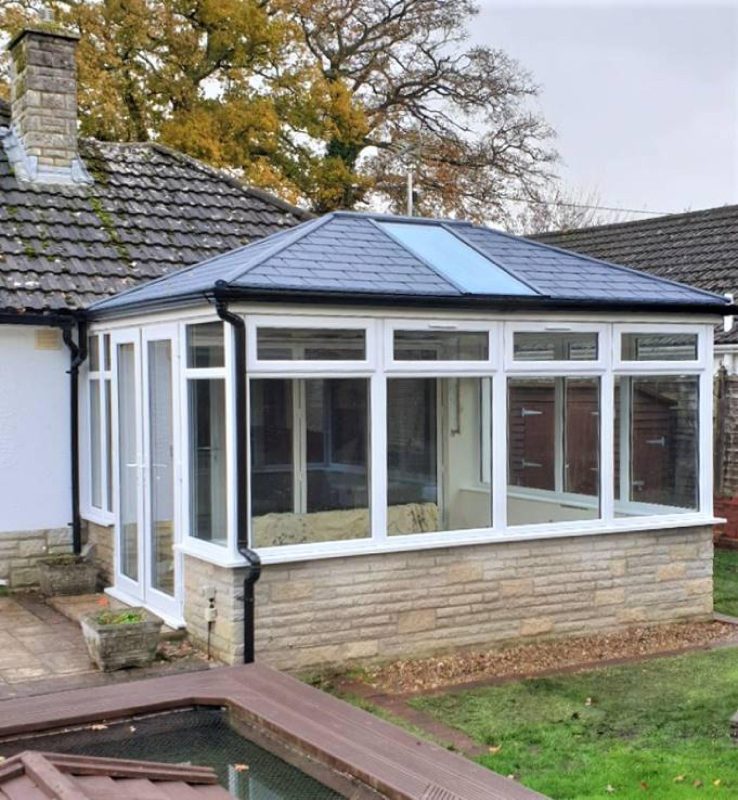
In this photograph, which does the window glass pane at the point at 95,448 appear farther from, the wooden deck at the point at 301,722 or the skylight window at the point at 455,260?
the wooden deck at the point at 301,722

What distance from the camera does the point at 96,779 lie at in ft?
15.4

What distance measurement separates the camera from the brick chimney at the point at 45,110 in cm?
1201

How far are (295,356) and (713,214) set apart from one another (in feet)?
40.6

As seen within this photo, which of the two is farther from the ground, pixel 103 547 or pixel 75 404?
pixel 75 404

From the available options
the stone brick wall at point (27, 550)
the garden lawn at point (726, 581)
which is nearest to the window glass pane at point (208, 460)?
the stone brick wall at point (27, 550)

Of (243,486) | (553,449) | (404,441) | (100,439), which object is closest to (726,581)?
(553,449)

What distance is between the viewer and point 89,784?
4.60 m

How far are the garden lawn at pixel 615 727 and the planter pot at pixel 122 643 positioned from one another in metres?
1.91

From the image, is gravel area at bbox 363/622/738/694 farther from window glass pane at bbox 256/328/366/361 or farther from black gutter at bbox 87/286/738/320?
black gutter at bbox 87/286/738/320

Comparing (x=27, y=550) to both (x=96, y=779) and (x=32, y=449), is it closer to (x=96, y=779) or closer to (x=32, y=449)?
(x=32, y=449)

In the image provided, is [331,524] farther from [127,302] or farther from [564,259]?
[564,259]

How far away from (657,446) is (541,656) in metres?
2.22

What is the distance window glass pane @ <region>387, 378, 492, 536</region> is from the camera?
27.1 ft

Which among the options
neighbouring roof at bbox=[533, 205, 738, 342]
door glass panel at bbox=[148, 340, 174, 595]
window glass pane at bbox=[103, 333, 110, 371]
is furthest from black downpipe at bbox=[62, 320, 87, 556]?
neighbouring roof at bbox=[533, 205, 738, 342]
